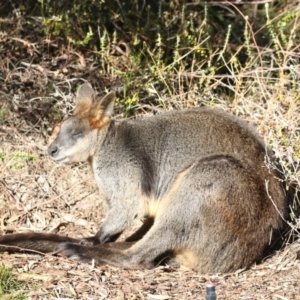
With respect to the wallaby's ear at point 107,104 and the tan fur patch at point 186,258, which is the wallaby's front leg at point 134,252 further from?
the wallaby's ear at point 107,104

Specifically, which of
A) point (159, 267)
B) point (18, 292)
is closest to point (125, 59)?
point (159, 267)

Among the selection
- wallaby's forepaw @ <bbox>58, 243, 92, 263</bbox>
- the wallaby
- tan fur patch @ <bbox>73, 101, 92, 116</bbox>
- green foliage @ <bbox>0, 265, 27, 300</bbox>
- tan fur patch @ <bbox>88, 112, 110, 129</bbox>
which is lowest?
green foliage @ <bbox>0, 265, 27, 300</bbox>

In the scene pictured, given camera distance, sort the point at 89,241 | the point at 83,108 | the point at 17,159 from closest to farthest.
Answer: the point at 89,241 → the point at 83,108 → the point at 17,159

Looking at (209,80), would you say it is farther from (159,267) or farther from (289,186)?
(159,267)

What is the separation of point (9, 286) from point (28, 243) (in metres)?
0.63

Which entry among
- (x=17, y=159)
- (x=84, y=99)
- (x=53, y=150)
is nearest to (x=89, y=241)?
(x=53, y=150)

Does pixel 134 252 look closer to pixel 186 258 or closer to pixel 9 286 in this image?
pixel 186 258

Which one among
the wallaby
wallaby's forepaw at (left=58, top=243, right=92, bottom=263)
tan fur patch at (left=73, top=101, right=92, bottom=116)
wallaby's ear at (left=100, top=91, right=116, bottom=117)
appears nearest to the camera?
the wallaby

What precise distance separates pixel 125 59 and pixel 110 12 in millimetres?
814

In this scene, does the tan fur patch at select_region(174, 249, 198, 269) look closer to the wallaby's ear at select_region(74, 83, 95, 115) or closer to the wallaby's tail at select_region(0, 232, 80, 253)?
the wallaby's tail at select_region(0, 232, 80, 253)

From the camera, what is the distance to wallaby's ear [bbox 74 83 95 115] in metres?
7.18

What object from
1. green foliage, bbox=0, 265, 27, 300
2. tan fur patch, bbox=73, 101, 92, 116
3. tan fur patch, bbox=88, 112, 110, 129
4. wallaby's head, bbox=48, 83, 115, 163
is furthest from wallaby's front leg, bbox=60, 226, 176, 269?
tan fur patch, bbox=73, 101, 92, 116

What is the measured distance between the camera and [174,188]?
6539 mm

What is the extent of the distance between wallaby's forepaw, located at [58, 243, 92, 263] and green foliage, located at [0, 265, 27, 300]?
1.78 ft
